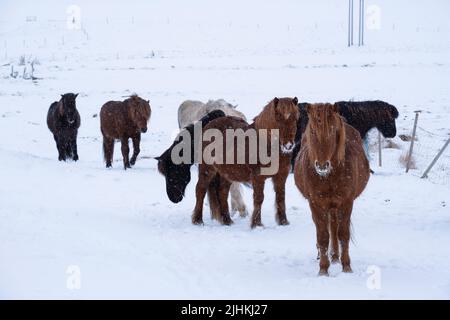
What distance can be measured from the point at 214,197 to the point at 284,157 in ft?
4.44

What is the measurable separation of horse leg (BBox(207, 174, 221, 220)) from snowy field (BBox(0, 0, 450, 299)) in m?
0.16

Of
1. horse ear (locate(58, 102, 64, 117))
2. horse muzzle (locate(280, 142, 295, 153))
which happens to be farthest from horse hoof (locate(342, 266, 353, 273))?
horse ear (locate(58, 102, 64, 117))

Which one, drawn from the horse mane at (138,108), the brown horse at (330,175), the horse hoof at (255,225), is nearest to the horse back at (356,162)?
the brown horse at (330,175)

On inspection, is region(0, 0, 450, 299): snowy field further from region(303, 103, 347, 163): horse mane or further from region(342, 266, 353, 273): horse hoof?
region(303, 103, 347, 163): horse mane

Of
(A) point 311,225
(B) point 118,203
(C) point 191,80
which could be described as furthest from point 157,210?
(C) point 191,80

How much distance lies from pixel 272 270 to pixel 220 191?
8.84 feet

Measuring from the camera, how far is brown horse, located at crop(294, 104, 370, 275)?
17.0 feet

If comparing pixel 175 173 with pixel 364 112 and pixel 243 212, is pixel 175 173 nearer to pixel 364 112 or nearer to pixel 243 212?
pixel 243 212

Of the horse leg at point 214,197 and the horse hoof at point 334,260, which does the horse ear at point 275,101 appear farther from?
the horse hoof at point 334,260

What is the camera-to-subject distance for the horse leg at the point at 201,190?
8344 mm

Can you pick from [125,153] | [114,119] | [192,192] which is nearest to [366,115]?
[192,192]

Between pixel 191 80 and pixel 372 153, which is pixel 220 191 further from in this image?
pixel 191 80

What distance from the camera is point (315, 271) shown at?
584 cm

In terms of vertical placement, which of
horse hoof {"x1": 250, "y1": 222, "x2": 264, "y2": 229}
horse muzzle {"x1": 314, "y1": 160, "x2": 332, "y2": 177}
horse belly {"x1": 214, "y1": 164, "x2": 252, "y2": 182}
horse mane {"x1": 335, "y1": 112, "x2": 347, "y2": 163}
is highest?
horse mane {"x1": 335, "y1": 112, "x2": 347, "y2": 163}
